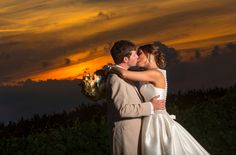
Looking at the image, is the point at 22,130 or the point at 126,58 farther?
the point at 22,130

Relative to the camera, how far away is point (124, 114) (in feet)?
24.4

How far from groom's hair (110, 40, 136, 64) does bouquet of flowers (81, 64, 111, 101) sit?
21 cm

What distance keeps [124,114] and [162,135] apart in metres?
1.53

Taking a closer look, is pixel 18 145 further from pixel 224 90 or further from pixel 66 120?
pixel 224 90

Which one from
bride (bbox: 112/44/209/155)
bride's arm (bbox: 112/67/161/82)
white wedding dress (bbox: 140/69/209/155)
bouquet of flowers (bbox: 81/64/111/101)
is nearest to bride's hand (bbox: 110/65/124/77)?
bride's arm (bbox: 112/67/161/82)

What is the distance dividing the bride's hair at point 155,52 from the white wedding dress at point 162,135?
0.12m

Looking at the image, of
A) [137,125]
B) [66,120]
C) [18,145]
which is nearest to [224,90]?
[66,120]

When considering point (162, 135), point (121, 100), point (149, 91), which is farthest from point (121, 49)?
point (162, 135)

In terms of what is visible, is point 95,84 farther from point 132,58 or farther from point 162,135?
point 162,135

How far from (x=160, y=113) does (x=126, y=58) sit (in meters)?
1.40

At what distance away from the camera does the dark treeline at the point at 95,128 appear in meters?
14.0

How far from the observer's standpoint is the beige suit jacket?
7449mm

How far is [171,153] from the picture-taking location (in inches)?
349

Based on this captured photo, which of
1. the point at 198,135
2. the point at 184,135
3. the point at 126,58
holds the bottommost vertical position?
the point at 198,135
